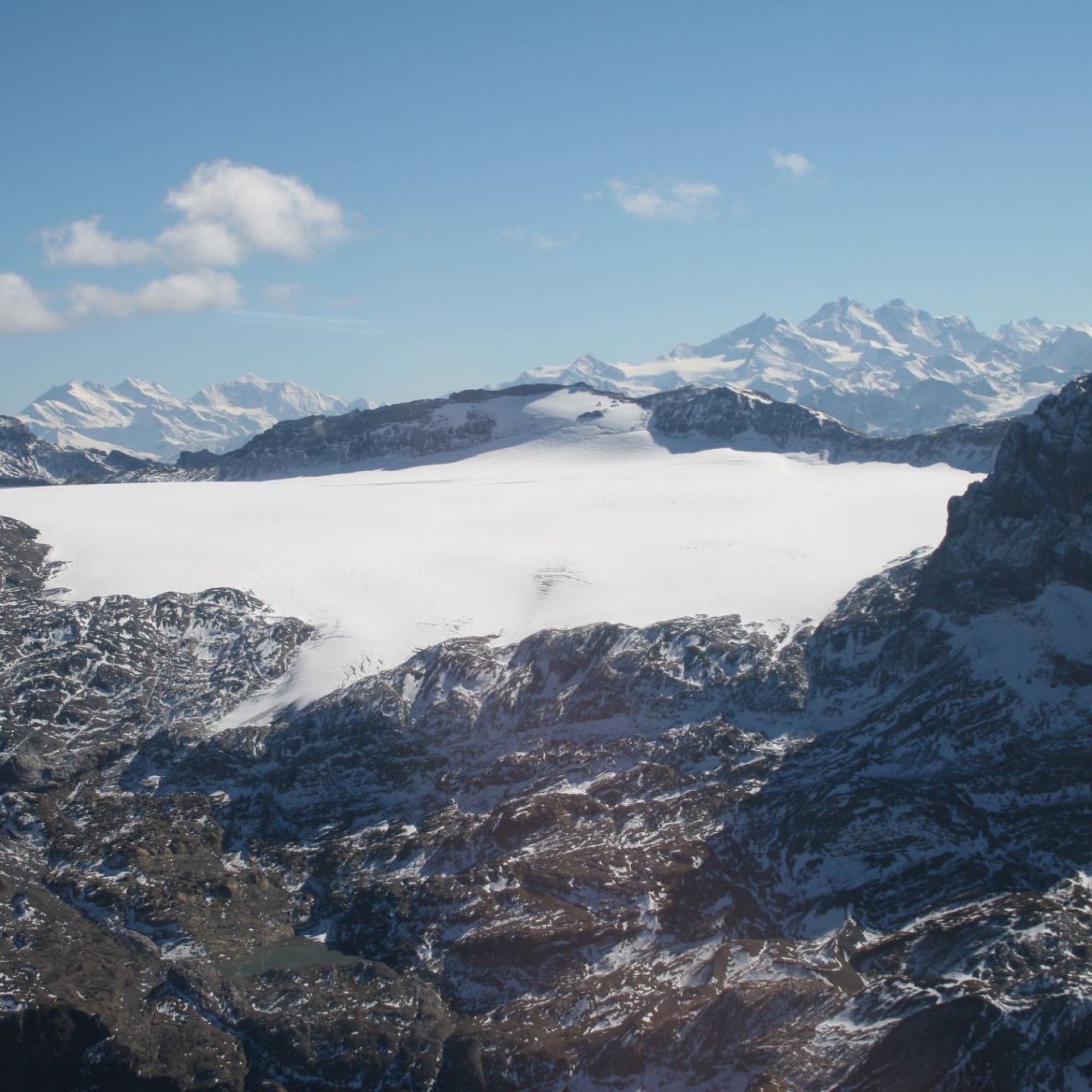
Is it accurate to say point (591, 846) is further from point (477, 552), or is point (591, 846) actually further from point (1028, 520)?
point (477, 552)

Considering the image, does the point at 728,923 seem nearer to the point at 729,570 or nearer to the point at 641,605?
the point at 641,605

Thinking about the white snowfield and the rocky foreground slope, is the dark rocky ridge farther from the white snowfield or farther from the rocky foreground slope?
the white snowfield

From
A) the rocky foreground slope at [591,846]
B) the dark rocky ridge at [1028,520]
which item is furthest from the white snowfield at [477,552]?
the dark rocky ridge at [1028,520]

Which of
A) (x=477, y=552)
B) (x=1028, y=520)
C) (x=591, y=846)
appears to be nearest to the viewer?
(x=591, y=846)

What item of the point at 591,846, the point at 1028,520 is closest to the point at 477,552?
the point at 591,846

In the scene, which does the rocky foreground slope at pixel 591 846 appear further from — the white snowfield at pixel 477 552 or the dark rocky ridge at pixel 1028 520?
the white snowfield at pixel 477 552

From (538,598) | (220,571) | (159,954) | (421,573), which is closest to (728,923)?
(159,954)
